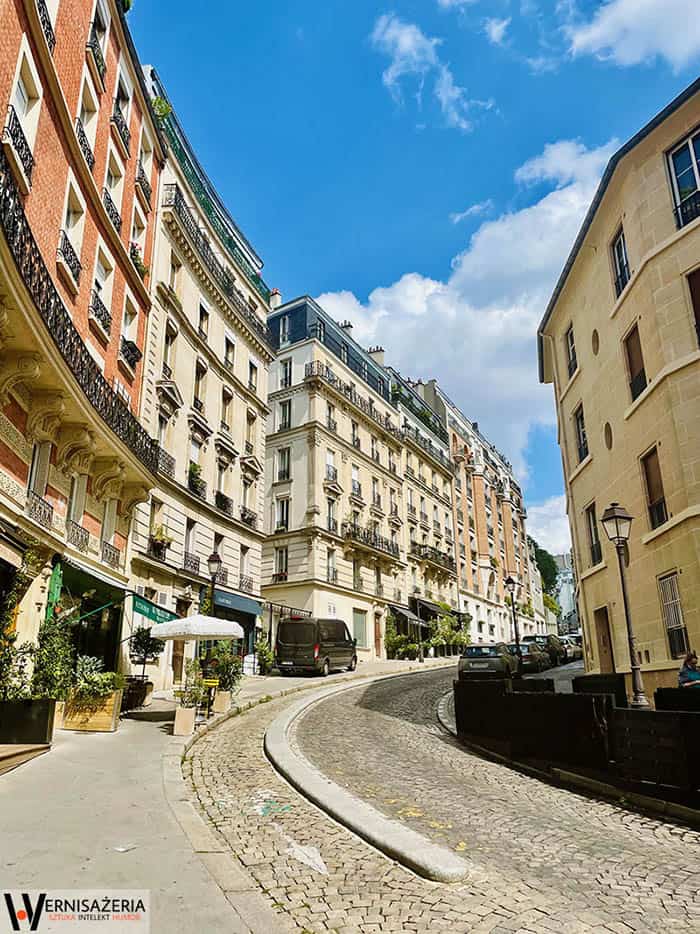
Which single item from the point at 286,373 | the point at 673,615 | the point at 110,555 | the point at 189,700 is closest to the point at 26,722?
the point at 189,700

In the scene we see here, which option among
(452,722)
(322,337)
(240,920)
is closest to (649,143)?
(452,722)

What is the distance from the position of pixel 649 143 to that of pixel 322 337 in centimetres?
2760

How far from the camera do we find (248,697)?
18.0 metres

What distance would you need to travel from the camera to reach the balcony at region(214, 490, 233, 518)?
26938 mm

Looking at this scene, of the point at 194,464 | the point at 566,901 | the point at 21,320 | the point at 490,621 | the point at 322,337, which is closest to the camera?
the point at 566,901

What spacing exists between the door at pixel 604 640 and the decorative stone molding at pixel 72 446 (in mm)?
13437

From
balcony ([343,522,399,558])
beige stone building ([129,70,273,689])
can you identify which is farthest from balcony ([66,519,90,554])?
balcony ([343,522,399,558])

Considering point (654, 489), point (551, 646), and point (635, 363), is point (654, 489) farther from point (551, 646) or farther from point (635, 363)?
point (551, 646)

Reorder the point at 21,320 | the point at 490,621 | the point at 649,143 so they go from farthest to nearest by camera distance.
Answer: the point at 490,621, the point at 649,143, the point at 21,320

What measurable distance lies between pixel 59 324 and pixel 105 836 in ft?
31.1

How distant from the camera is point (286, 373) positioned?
130 ft

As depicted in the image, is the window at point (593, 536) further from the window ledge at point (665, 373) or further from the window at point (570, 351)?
the window ledge at point (665, 373)

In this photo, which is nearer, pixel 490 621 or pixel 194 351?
pixel 194 351

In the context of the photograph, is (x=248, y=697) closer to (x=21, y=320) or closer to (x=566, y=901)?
(x=21, y=320)
